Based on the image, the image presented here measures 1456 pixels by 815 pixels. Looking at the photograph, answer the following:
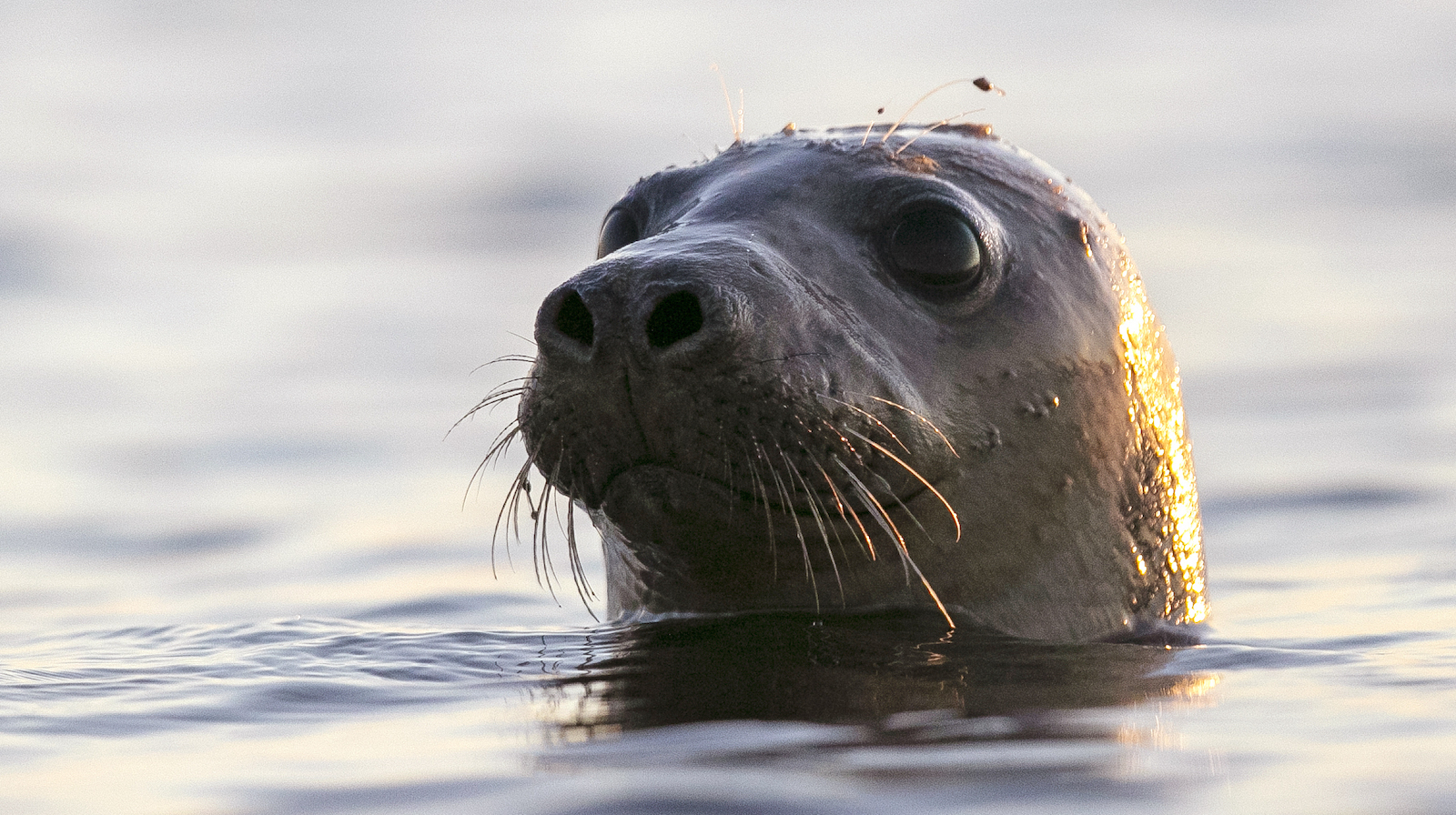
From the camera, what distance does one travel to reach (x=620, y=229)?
5.72 metres

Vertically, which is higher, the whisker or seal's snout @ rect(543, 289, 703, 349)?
seal's snout @ rect(543, 289, 703, 349)

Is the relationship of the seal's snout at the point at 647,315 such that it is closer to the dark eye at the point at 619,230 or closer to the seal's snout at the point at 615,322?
the seal's snout at the point at 615,322

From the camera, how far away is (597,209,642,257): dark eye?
5.70 metres

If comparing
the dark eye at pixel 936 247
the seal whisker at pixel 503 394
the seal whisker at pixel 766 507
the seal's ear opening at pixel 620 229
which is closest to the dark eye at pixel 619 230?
the seal's ear opening at pixel 620 229

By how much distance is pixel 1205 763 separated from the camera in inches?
132

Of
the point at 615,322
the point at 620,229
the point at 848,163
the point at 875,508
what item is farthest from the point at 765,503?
the point at 620,229

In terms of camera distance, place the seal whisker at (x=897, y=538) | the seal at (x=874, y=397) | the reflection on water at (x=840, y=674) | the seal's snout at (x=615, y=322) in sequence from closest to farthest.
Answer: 1. the reflection on water at (x=840, y=674)
2. the seal's snout at (x=615, y=322)
3. the seal at (x=874, y=397)
4. the seal whisker at (x=897, y=538)

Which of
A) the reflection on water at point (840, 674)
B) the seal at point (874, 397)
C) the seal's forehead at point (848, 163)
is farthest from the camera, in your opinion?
the seal's forehead at point (848, 163)

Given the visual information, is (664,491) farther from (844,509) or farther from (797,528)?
(844,509)

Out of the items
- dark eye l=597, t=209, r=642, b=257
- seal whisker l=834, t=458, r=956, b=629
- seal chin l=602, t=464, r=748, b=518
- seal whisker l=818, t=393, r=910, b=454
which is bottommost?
seal whisker l=834, t=458, r=956, b=629

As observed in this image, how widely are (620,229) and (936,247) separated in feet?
3.48

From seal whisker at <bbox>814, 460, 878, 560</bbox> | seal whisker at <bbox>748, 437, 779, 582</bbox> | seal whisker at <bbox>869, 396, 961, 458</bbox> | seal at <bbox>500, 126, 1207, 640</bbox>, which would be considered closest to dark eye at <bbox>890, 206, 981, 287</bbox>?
seal at <bbox>500, 126, 1207, 640</bbox>

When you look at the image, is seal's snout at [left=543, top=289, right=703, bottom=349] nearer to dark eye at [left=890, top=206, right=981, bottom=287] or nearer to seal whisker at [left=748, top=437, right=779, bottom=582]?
seal whisker at [left=748, top=437, right=779, bottom=582]

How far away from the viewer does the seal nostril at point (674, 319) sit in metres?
4.29
